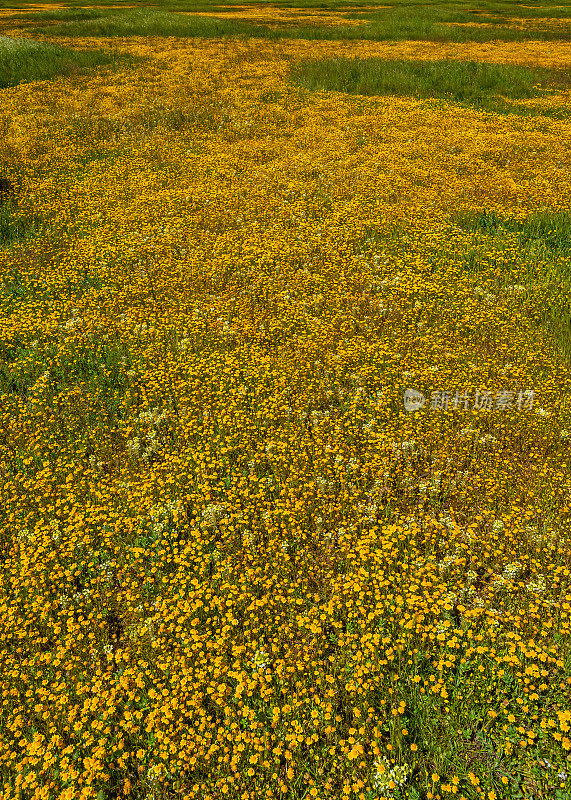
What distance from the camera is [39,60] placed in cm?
3025

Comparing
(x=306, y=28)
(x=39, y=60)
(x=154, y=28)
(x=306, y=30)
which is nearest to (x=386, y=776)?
(x=39, y=60)

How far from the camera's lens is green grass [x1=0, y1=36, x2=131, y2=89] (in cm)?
2886

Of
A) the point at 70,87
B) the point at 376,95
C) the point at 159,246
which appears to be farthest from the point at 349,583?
the point at 70,87

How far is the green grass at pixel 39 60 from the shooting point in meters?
28.9

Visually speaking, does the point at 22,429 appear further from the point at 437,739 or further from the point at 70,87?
the point at 70,87

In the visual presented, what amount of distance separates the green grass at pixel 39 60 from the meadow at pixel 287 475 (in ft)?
51.8

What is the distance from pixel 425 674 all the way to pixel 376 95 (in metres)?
28.5

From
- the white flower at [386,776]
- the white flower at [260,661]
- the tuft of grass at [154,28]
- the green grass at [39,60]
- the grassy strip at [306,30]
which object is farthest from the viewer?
the tuft of grass at [154,28]

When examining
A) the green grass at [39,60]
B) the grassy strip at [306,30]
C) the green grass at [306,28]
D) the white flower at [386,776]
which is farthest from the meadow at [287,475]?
the green grass at [306,28]

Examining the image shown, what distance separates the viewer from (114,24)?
4206 cm

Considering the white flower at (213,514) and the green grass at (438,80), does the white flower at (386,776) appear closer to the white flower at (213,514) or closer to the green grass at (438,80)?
the white flower at (213,514)

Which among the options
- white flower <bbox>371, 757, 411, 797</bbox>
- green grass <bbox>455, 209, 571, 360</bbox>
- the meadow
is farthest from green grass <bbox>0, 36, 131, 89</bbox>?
white flower <bbox>371, 757, 411, 797</bbox>

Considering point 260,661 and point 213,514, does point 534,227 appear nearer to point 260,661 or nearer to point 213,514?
point 213,514

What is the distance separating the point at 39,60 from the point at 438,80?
24488 millimetres
